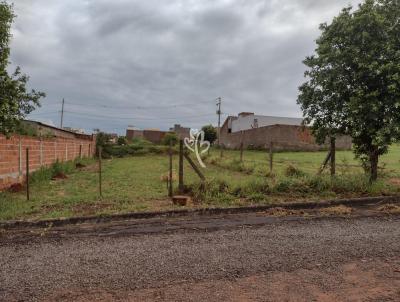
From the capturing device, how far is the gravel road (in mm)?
3947

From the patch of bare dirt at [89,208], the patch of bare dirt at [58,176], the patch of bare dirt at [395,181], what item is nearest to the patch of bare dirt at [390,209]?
the patch of bare dirt at [395,181]

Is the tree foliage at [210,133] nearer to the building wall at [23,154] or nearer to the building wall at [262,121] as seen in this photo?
the building wall at [262,121]

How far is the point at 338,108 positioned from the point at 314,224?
445cm

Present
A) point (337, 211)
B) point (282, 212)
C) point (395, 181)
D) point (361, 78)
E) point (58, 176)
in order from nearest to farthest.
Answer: point (282, 212), point (337, 211), point (361, 78), point (395, 181), point (58, 176)

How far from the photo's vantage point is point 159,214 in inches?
308

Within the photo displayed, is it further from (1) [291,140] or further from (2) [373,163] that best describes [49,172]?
(1) [291,140]

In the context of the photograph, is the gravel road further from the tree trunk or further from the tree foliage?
the tree foliage

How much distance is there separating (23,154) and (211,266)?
10.9m

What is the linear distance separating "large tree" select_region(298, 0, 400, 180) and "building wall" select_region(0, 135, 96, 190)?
29.8 ft

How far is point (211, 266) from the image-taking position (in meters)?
4.71

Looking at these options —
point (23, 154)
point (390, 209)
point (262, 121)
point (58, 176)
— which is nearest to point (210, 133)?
point (262, 121)

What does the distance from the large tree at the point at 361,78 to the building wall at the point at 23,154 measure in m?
9.09

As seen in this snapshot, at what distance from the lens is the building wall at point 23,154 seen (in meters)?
11.9

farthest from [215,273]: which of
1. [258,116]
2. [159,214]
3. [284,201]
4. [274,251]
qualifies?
[258,116]
